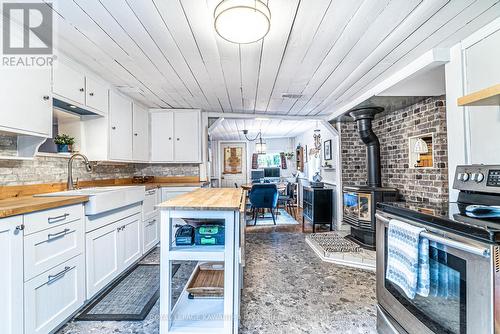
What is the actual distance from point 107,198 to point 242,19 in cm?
184

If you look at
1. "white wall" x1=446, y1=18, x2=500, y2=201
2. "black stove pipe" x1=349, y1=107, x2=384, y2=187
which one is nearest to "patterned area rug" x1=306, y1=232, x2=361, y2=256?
"black stove pipe" x1=349, y1=107, x2=384, y2=187

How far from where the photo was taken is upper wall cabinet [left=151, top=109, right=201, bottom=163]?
4047 millimetres

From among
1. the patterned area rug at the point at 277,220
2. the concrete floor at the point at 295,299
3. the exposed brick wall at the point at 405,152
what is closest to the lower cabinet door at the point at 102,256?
the concrete floor at the point at 295,299

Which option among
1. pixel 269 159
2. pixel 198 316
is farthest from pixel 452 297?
A: pixel 269 159

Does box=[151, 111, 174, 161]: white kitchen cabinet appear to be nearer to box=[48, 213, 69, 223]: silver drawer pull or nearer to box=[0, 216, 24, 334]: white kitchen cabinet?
box=[48, 213, 69, 223]: silver drawer pull

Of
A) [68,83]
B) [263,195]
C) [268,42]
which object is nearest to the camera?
[268,42]

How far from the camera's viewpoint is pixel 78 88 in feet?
7.75

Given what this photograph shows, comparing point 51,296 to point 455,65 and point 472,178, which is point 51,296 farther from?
point 455,65

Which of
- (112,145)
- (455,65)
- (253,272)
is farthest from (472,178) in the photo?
(112,145)

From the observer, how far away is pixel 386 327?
1.51 meters

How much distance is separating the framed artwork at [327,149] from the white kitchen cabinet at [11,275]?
4458 mm

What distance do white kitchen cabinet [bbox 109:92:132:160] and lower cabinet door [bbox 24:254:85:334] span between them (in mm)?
1562

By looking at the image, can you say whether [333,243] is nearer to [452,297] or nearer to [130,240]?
[452,297]

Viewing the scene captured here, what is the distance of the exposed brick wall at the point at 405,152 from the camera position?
266cm
